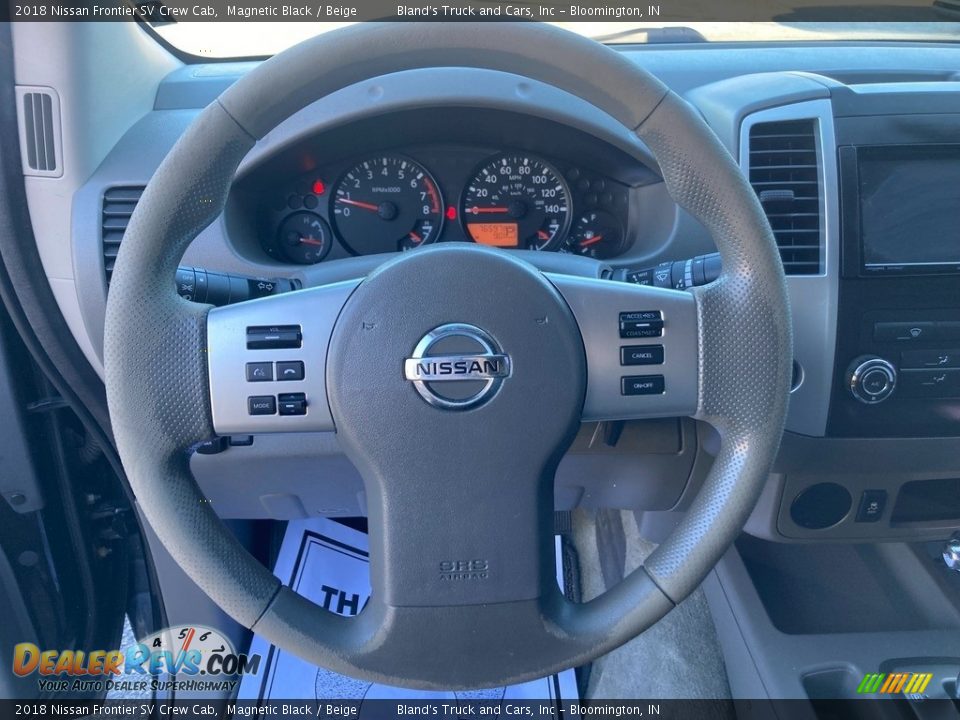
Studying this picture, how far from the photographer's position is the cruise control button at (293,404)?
988 mm

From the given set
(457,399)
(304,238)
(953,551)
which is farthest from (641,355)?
(953,551)

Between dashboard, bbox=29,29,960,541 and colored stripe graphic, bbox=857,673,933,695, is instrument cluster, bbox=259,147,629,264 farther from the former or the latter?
colored stripe graphic, bbox=857,673,933,695

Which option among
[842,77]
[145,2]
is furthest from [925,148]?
[145,2]

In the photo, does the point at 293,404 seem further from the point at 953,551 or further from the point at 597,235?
the point at 953,551

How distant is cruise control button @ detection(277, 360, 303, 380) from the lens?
0.99 metres

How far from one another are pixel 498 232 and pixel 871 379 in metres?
0.72

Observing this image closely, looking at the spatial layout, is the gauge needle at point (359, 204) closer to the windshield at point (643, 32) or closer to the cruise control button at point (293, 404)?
the windshield at point (643, 32)

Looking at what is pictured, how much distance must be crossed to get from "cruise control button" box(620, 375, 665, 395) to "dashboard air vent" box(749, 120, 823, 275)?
496mm

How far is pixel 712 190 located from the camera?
0.95m

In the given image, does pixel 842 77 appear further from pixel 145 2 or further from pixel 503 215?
pixel 145 2

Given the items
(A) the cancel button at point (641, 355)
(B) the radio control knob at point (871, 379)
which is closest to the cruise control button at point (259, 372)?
(A) the cancel button at point (641, 355)

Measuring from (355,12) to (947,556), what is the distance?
158 cm

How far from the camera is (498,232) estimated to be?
152cm

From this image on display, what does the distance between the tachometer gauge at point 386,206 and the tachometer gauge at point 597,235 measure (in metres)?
0.27
